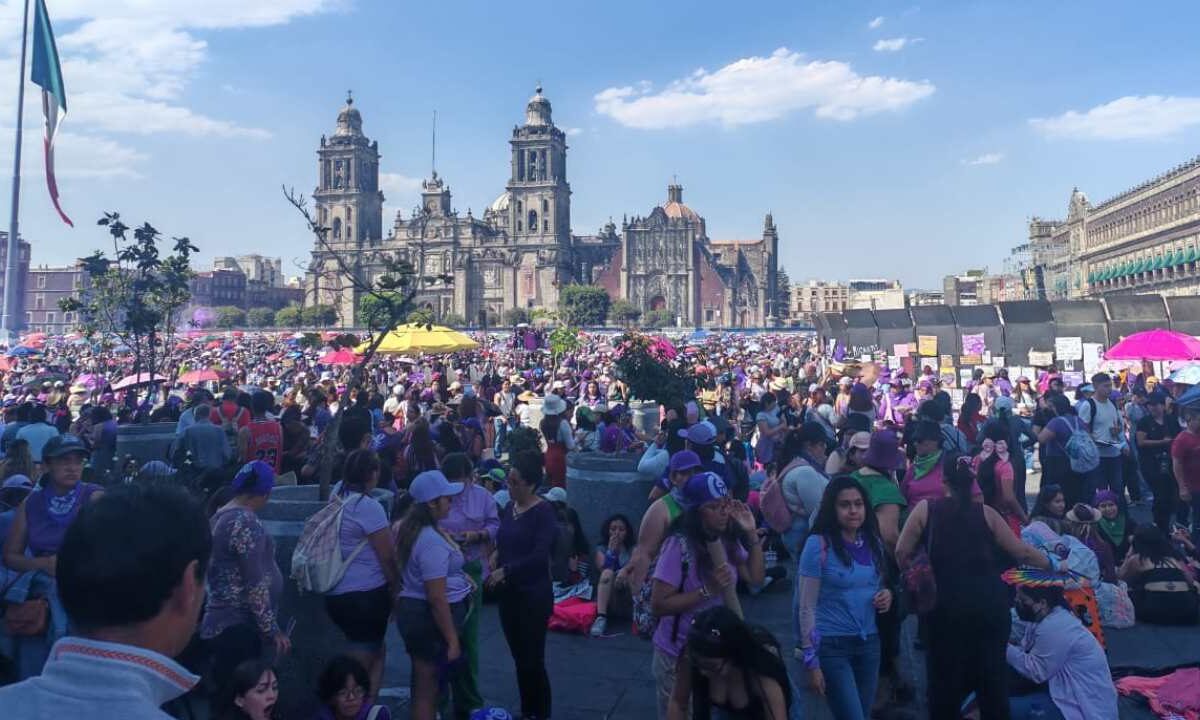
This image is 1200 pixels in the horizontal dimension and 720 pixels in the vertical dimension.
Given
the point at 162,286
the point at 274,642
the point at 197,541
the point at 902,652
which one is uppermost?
the point at 162,286

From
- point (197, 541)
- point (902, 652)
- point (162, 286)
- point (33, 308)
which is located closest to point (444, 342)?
point (162, 286)

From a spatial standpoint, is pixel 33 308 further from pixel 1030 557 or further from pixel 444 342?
pixel 1030 557

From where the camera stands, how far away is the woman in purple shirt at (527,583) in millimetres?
4621

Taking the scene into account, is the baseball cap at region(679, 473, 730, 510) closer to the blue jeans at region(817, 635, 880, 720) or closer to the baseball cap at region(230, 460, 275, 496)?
the blue jeans at region(817, 635, 880, 720)

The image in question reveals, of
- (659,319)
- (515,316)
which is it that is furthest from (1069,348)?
(515,316)

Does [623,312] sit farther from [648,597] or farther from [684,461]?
[648,597]

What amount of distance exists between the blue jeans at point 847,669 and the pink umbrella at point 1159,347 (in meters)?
12.9

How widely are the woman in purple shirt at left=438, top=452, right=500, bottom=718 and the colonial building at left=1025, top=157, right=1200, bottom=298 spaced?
132 feet

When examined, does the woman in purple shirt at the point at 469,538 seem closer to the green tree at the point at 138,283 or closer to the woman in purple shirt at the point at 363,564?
the woman in purple shirt at the point at 363,564

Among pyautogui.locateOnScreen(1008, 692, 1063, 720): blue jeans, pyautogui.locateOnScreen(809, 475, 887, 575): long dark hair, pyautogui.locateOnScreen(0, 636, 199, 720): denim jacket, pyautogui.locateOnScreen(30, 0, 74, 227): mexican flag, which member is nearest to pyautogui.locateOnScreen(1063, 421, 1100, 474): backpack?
pyautogui.locateOnScreen(1008, 692, 1063, 720): blue jeans

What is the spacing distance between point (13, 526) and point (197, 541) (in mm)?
3594

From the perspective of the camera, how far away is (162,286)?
39.9ft

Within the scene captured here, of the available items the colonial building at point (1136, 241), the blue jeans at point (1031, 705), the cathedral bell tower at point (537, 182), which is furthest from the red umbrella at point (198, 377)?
the cathedral bell tower at point (537, 182)

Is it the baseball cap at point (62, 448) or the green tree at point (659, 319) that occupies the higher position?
the green tree at point (659, 319)
